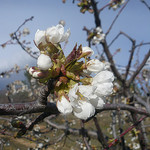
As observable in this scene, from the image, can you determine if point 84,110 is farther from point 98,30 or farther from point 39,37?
point 98,30

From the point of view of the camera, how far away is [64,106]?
660 mm

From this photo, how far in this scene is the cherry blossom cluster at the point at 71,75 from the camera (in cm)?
66

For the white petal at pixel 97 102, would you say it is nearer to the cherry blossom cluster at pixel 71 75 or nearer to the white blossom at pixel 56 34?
the cherry blossom cluster at pixel 71 75

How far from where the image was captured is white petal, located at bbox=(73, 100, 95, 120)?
2.16ft

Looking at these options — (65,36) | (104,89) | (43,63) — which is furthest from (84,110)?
(65,36)

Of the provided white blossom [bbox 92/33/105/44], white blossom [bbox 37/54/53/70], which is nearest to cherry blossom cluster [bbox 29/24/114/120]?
white blossom [bbox 37/54/53/70]

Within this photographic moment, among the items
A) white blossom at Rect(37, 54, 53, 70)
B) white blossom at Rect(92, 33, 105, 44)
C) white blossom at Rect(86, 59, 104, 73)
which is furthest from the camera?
white blossom at Rect(92, 33, 105, 44)

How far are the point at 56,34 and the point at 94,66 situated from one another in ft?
0.80

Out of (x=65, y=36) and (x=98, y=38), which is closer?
(x=65, y=36)

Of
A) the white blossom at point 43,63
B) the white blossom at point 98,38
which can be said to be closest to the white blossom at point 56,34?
the white blossom at point 43,63

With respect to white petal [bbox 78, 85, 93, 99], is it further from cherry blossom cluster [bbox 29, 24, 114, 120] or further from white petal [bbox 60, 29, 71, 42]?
white petal [bbox 60, 29, 71, 42]

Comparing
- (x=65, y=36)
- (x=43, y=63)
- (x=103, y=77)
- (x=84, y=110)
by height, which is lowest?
(x=84, y=110)

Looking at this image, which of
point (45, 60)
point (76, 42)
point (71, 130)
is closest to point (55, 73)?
point (45, 60)

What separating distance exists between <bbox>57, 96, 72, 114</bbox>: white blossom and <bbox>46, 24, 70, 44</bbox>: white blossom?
0.29 metres
